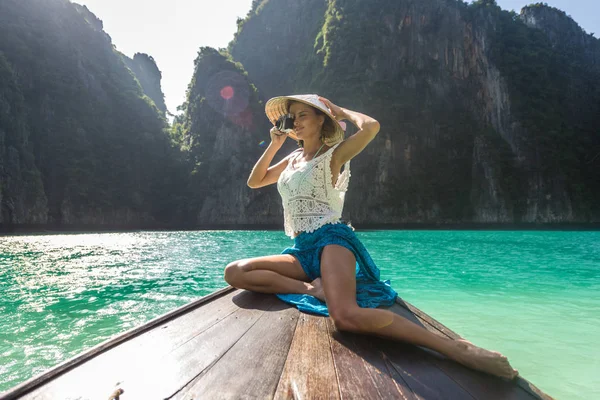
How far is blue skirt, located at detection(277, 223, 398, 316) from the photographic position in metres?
1.97

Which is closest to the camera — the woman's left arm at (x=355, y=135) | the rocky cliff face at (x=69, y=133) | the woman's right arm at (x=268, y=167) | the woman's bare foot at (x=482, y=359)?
the woman's bare foot at (x=482, y=359)

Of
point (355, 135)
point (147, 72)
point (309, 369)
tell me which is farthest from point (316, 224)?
point (147, 72)

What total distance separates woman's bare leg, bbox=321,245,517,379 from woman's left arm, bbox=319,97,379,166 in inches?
25.5

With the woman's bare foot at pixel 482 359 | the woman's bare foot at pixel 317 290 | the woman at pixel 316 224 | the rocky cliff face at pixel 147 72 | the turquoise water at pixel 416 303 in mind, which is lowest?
the turquoise water at pixel 416 303

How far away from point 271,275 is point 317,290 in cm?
32

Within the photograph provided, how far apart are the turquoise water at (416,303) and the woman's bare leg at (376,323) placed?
5.08 ft

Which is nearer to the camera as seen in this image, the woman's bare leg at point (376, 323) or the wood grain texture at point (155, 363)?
the wood grain texture at point (155, 363)

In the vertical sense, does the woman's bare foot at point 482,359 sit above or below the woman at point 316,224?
below

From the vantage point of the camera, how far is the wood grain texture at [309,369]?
1033 mm

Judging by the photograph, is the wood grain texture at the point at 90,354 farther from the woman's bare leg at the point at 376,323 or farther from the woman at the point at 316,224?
the woman's bare leg at the point at 376,323

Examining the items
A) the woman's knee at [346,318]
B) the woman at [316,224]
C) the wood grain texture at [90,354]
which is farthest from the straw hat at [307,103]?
the wood grain texture at [90,354]

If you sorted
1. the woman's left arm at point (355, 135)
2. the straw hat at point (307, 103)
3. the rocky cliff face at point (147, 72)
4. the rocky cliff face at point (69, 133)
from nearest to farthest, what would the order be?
1. the woman's left arm at point (355, 135)
2. the straw hat at point (307, 103)
3. the rocky cliff face at point (69, 133)
4. the rocky cliff face at point (147, 72)

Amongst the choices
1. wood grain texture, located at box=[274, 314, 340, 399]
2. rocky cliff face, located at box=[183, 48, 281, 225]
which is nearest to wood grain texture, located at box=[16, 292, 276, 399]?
wood grain texture, located at box=[274, 314, 340, 399]

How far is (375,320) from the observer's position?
1480 mm
